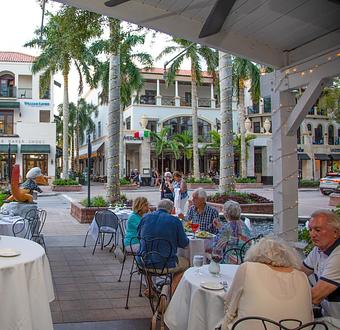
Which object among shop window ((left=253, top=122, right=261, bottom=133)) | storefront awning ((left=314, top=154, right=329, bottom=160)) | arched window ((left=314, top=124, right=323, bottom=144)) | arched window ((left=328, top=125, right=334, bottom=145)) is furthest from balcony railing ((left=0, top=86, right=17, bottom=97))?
arched window ((left=328, top=125, right=334, bottom=145))

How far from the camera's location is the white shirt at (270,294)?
8.30 ft

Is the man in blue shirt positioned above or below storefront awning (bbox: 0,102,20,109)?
below

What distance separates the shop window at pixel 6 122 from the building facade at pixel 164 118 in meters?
9.75

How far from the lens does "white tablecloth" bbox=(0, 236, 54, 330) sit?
3342 mm

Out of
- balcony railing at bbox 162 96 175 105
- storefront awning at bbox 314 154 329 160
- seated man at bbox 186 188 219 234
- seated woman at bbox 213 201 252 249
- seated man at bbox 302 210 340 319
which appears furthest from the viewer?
storefront awning at bbox 314 154 329 160

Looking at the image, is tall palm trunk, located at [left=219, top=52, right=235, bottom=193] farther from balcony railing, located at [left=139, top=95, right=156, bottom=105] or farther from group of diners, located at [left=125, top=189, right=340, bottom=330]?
balcony railing, located at [left=139, top=95, right=156, bottom=105]

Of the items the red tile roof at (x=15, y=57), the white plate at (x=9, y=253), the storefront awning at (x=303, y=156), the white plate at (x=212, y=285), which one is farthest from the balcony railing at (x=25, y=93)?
the white plate at (x=212, y=285)

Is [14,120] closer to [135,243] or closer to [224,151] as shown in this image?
[224,151]

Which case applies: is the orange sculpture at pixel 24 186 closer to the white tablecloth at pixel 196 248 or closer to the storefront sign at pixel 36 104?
the white tablecloth at pixel 196 248

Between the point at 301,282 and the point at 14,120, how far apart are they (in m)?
37.8

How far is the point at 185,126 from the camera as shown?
40594mm

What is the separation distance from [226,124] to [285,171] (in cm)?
776

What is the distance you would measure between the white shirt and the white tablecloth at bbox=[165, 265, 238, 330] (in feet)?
1.58

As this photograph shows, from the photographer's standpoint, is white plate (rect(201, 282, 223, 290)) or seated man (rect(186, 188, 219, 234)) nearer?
white plate (rect(201, 282, 223, 290))
